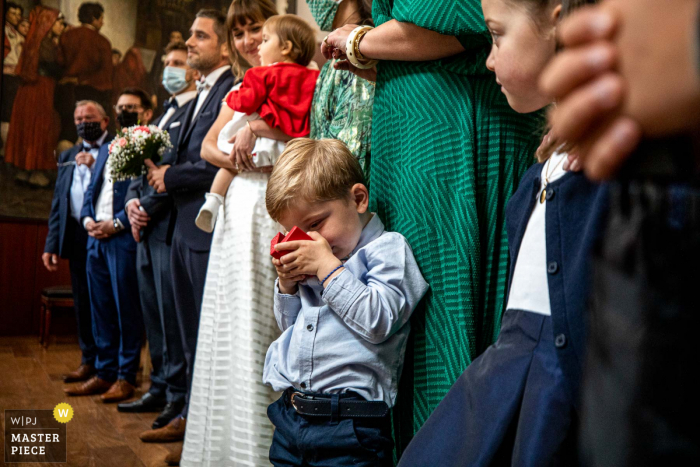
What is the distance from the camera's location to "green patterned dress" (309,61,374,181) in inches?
77.5

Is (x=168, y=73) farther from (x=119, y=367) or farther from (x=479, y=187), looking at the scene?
(x=479, y=187)

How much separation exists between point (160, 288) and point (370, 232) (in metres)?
2.71

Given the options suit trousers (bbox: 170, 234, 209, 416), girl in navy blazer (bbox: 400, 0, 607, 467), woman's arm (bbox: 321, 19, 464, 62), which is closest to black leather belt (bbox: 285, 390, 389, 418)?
girl in navy blazer (bbox: 400, 0, 607, 467)

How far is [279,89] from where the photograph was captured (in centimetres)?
255

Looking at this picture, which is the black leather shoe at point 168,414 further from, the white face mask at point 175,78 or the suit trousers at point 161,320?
the white face mask at point 175,78

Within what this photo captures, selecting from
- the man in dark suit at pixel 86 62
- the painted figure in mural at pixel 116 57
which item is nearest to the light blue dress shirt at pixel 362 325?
the man in dark suit at pixel 86 62

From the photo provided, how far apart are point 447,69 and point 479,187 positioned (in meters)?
0.31

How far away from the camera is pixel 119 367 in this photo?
4969 mm

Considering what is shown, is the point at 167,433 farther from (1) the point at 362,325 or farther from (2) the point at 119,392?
(1) the point at 362,325

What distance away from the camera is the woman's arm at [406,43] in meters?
1.58

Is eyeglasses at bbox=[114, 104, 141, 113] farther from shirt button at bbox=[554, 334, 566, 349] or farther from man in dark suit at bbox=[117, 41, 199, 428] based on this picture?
shirt button at bbox=[554, 334, 566, 349]

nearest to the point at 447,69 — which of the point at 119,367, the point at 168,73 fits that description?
the point at 168,73

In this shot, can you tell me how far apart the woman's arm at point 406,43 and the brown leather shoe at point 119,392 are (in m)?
3.82

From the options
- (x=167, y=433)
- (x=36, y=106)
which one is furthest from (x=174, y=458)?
(x=36, y=106)
